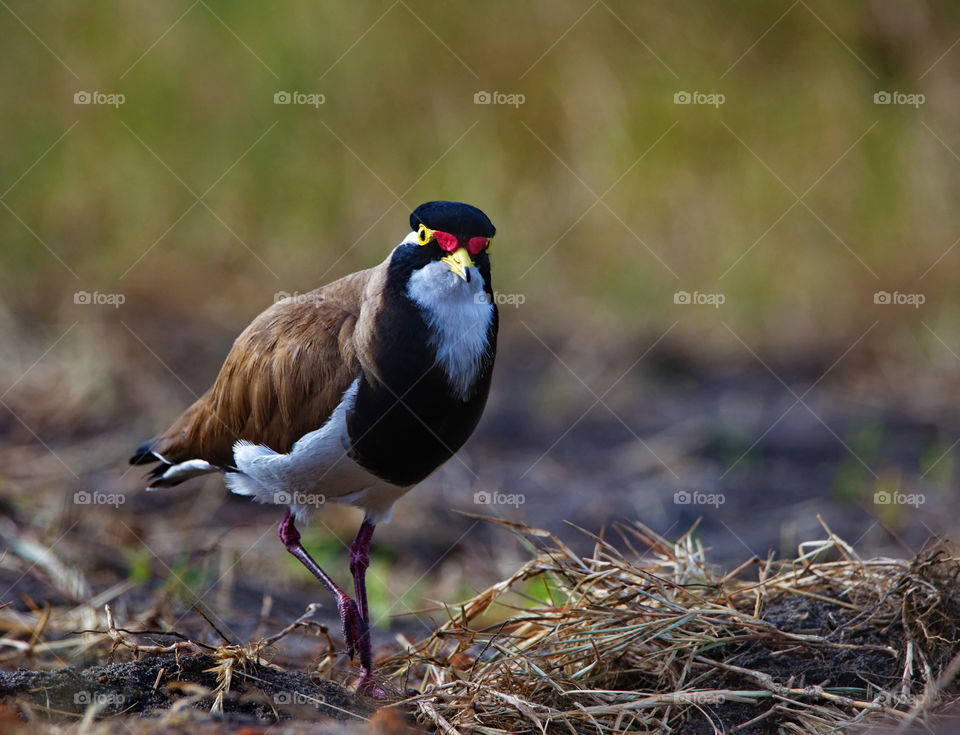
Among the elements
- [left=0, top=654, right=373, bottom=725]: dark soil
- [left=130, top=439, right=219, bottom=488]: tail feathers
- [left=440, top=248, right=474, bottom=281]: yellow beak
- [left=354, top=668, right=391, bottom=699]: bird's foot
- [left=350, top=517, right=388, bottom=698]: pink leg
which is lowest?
[left=354, top=668, right=391, bottom=699]: bird's foot

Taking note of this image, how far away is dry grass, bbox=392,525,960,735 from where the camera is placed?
333cm

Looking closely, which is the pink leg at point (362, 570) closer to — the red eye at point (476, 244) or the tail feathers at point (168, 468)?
the tail feathers at point (168, 468)

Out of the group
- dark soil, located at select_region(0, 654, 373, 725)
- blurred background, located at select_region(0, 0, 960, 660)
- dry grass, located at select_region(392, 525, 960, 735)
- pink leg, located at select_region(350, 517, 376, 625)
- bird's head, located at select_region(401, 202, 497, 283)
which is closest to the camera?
dark soil, located at select_region(0, 654, 373, 725)

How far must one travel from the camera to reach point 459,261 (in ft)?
12.5

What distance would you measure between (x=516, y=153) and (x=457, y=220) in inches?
255

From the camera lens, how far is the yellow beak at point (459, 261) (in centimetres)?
377

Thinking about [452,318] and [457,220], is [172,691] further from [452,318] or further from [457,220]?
[457,220]

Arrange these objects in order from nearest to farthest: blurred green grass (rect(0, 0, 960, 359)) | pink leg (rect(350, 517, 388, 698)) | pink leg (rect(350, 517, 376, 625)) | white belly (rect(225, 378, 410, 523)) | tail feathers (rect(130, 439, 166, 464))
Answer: white belly (rect(225, 378, 410, 523)) < pink leg (rect(350, 517, 388, 698)) < pink leg (rect(350, 517, 376, 625)) < tail feathers (rect(130, 439, 166, 464)) < blurred green grass (rect(0, 0, 960, 359))

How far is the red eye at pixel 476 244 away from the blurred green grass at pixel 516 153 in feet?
17.4

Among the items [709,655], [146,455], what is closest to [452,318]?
[709,655]

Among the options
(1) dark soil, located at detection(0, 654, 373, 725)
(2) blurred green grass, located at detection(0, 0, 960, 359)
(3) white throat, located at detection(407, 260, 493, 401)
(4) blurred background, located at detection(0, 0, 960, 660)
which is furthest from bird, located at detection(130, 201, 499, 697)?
(2) blurred green grass, located at detection(0, 0, 960, 359)

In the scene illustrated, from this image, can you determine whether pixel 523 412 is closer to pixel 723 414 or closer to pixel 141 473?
pixel 723 414

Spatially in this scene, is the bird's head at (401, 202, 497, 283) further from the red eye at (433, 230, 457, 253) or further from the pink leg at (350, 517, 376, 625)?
the pink leg at (350, 517, 376, 625)

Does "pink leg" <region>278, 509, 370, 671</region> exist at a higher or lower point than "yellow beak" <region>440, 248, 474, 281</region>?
lower
